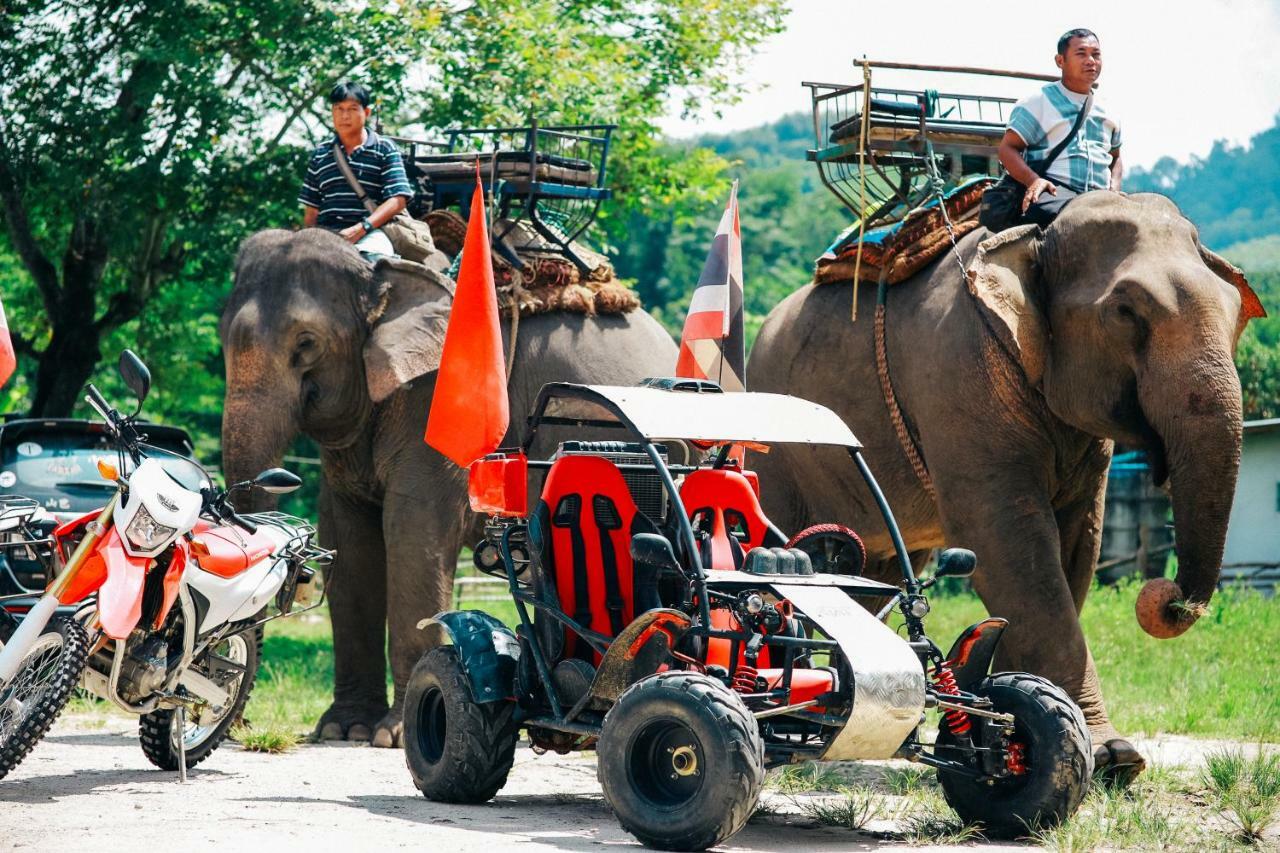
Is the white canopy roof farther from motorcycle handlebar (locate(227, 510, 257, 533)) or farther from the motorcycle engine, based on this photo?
the motorcycle engine

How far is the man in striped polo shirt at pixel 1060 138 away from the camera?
30.9ft

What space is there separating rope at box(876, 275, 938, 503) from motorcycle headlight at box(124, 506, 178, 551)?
4.20 meters

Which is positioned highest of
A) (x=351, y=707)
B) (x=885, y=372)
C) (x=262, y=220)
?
(x=262, y=220)

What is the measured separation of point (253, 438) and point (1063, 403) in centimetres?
455

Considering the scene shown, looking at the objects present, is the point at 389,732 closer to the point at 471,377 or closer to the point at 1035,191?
the point at 471,377

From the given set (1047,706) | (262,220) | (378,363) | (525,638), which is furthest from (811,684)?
(262,220)

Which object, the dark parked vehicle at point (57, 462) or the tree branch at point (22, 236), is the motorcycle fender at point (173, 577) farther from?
the tree branch at point (22, 236)

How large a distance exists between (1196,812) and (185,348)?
16.5 metres

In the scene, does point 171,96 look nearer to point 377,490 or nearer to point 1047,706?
point 377,490

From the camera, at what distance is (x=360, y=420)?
11008 millimetres

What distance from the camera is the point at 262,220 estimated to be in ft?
53.7

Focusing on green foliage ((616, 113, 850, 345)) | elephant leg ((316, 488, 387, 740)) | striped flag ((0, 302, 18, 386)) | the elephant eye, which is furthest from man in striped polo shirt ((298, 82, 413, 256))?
green foliage ((616, 113, 850, 345))

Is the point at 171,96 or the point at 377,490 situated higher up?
the point at 171,96

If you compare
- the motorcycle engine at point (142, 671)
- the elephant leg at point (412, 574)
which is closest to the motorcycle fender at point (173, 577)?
the motorcycle engine at point (142, 671)
